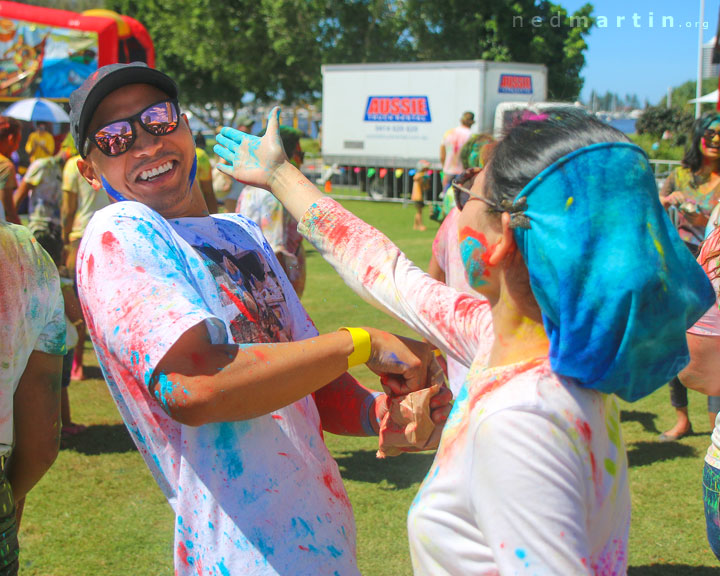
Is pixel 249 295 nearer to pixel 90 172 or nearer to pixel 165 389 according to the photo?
pixel 165 389

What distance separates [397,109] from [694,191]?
15.2 m

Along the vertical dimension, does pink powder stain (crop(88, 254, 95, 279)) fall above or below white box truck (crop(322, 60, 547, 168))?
below

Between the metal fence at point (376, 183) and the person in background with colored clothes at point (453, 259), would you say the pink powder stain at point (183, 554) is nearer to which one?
the person in background with colored clothes at point (453, 259)

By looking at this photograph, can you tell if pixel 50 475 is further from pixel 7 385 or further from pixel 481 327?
pixel 481 327

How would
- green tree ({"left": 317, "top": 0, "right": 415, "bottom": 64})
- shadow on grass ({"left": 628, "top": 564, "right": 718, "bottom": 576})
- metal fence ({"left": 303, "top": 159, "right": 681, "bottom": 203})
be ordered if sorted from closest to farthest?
shadow on grass ({"left": 628, "top": 564, "right": 718, "bottom": 576}) < metal fence ({"left": 303, "top": 159, "right": 681, "bottom": 203}) < green tree ({"left": 317, "top": 0, "right": 415, "bottom": 64})

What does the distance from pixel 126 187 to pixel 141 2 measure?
134ft

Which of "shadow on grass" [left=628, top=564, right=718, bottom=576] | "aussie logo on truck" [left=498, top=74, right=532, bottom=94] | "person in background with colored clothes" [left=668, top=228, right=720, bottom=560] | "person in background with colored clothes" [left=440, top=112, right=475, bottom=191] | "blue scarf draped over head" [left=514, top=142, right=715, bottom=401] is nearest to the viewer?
"blue scarf draped over head" [left=514, top=142, right=715, bottom=401]

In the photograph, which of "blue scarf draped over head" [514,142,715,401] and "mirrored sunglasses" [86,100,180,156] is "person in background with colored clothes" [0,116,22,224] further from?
"blue scarf draped over head" [514,142,715,401]

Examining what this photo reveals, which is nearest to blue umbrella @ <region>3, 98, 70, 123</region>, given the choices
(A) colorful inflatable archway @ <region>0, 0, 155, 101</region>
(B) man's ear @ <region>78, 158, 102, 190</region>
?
(A) colorful inflatable archway @ <region>0, 0, 155, 101</region>

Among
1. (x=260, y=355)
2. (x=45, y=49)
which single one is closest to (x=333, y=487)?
(x=260, y=355)

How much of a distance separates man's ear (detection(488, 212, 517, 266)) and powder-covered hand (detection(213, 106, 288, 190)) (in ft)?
2.39

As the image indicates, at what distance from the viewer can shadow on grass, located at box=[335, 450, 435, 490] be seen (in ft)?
16.6

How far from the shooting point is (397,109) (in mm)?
20719

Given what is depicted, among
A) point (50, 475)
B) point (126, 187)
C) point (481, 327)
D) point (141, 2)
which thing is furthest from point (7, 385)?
point (141, 2)
